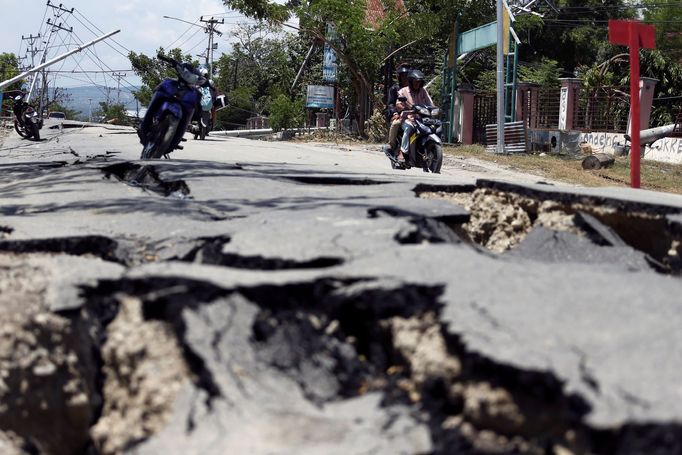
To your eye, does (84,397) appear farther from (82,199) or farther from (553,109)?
(553,109)

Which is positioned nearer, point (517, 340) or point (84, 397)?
point (517, 340)

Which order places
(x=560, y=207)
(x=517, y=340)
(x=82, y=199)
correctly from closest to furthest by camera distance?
(x=517, y=340)
(x=560, y=207)
(x=82, y=199)

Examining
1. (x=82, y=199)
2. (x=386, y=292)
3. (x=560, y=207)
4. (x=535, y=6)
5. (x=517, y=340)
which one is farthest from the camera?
(x=535, y=6)

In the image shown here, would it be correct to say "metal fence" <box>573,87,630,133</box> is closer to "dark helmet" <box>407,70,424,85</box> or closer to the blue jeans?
"dark helmet" <box>407,70,424,85</box>

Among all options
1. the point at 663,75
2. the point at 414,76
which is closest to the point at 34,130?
the point at 414,76

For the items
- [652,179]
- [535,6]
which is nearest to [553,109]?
[652,179]

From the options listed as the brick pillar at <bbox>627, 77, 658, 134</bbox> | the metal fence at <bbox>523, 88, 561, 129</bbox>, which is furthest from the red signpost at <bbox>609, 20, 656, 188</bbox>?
the metal fence at <bbox>523, 88, 561, 129</bbox>

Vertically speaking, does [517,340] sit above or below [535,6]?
below
